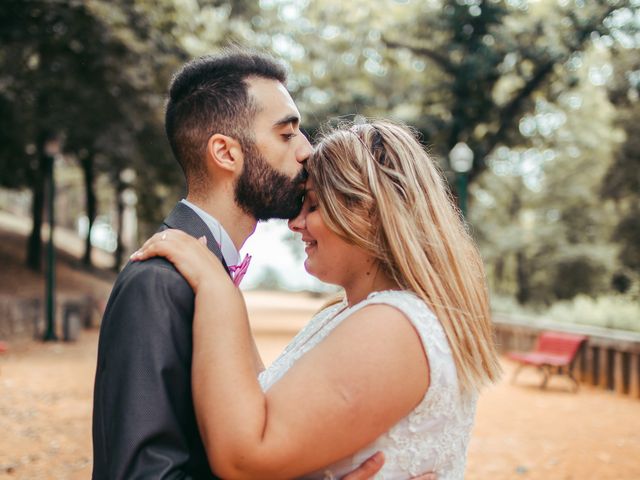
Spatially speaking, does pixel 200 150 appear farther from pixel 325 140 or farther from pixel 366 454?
pixel 366 454

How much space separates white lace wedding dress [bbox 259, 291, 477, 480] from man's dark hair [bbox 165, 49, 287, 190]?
79 centimetres

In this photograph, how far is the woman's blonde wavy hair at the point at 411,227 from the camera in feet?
6.55

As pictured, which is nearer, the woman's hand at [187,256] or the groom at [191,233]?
the groom at [191,233]

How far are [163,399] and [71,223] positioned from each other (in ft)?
170

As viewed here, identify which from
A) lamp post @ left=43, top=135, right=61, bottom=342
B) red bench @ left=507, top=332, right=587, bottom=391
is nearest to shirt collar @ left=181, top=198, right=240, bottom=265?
red bench @ left=507, top=332, right=587, bottom=391

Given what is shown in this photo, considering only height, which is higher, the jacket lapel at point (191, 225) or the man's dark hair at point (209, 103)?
the man's dark hair at point (209, 103)

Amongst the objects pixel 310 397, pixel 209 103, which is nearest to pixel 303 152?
pixel 209 103

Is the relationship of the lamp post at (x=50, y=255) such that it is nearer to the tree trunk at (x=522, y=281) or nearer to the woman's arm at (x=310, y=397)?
the woman's arm at (x=310, y=397)

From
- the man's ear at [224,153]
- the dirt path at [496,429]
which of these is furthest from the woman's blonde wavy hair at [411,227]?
Answer: the dirt path at [496,429]

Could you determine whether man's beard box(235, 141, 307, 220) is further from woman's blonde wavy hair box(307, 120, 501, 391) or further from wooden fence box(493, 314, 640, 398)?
wooden fence box(493, 314, 640, 398)

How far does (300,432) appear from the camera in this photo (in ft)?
5.60

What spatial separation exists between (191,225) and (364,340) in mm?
763

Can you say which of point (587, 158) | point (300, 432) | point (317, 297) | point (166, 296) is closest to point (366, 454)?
point (300, 432)

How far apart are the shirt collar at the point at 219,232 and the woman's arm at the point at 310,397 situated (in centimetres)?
43
